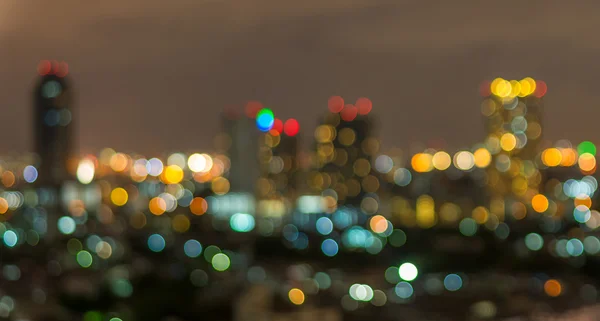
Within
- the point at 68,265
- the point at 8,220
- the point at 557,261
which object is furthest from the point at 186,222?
the point at 557,261

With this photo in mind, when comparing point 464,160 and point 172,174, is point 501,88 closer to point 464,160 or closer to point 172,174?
point 464,160

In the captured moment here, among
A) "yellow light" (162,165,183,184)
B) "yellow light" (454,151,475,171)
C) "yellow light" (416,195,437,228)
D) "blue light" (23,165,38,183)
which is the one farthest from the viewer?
"yellow light" (162,165,183,184)

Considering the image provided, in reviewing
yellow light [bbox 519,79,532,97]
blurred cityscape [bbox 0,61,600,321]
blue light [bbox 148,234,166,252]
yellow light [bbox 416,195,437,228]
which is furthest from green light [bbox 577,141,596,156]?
blue light [bbox 148,234,166,252]

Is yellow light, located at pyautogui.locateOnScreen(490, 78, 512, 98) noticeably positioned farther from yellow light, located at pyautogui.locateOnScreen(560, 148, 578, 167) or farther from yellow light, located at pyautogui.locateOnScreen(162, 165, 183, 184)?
yellow light, located at pyautogui.locateOnScreen(162, 165, 183, 184)

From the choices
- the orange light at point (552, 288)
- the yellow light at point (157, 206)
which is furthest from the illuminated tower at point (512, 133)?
the orange light at point (552, 288)

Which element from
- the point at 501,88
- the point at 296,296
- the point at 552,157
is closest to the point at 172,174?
the point at 501,88
